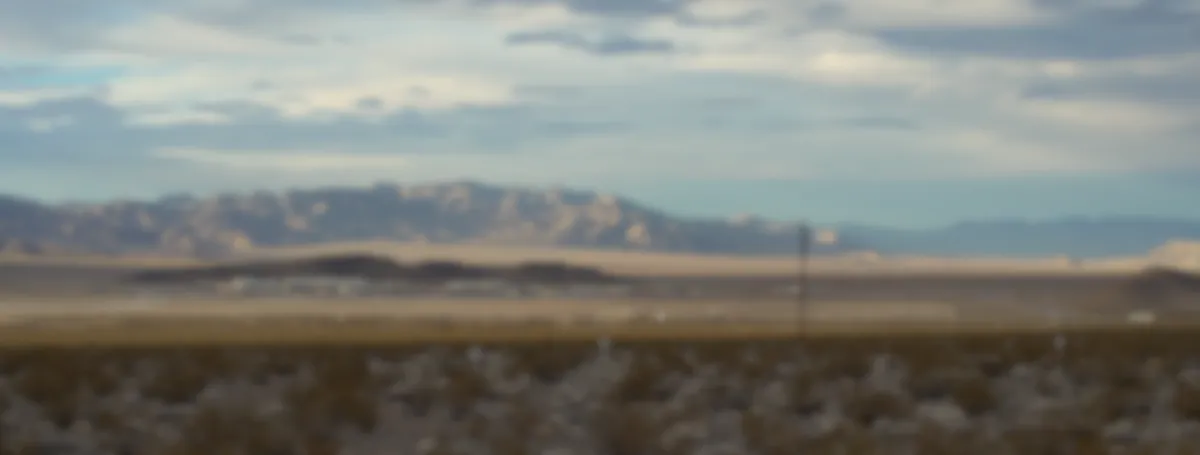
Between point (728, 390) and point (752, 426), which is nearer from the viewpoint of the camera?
point (752, 426)

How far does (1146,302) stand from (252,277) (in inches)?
2746

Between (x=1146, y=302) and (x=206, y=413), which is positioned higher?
(x=206, y=413)

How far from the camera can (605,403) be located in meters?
34.5

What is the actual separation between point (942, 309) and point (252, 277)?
177ft

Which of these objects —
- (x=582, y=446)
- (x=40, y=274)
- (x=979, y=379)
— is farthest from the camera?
(x=40, y=274)

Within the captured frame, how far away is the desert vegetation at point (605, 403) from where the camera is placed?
28.4 meters

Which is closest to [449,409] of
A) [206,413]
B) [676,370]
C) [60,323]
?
[206,413]

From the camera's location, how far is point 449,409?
3359 cm

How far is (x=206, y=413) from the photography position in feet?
104

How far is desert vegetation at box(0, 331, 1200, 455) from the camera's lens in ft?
93.1

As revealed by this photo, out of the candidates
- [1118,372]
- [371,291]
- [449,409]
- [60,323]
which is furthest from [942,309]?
[449,409]

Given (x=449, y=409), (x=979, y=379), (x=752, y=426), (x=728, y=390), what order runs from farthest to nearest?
(x=979, y=379) < (x=728, y=390) < (x=449, y=409) < (x=752, y=426)

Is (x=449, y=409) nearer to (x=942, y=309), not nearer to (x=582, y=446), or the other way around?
(x=582, y=446)

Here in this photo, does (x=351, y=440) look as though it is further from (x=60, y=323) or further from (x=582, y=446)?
(x=60, y=323)
